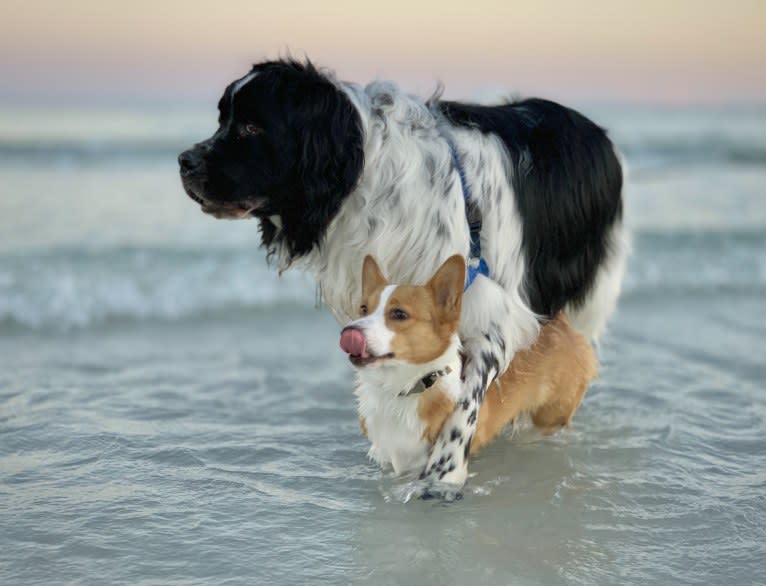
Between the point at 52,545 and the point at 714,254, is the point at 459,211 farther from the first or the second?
the point at 714,254

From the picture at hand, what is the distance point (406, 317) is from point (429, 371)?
311mm

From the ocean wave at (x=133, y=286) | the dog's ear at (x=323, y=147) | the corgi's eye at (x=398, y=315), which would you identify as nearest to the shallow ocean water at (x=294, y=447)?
the ocean wave at (x=133, y=286)

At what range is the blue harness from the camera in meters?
3.98

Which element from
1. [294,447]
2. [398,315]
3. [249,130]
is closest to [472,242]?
[398,315]

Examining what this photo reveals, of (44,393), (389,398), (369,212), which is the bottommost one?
(44,393)

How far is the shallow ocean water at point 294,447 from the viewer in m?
3.47

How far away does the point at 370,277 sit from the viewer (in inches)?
146

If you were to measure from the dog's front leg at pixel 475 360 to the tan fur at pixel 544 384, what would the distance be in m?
0.15

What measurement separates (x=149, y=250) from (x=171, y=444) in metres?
5.26

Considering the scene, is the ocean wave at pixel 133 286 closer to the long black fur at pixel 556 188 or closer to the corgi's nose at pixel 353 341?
the long black fur at pixel 556 188

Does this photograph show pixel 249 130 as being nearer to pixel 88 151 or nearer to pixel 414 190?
pixel 414 190

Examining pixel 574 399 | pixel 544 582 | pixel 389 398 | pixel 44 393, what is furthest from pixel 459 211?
pixel 44 393

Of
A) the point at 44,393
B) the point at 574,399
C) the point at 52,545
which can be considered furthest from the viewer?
the point at 44,393

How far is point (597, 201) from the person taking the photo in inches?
175
